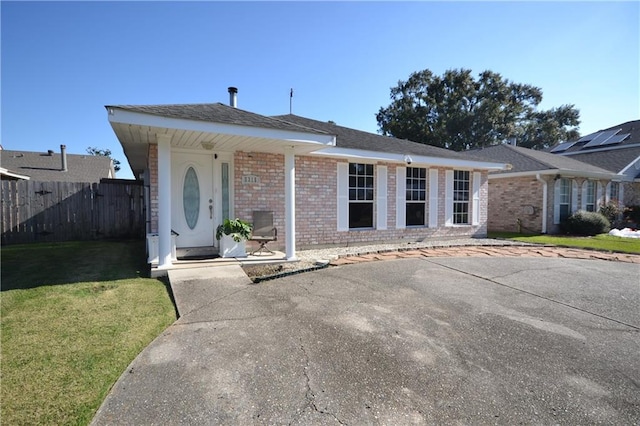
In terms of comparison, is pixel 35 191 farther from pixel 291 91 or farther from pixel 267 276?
pixel 291 91

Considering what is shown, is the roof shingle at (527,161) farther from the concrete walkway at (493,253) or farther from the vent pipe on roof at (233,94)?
the vent pipe on roof at (233,94)

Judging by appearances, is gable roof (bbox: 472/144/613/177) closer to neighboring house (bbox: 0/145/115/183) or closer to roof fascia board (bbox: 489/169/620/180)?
roof fascia board (bbox: 489/169/620/180)

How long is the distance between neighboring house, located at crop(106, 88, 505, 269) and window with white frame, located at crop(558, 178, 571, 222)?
5.31 meters

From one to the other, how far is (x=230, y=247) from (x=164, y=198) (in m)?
1.86

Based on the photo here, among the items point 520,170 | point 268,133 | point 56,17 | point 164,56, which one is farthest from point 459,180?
point 56,17

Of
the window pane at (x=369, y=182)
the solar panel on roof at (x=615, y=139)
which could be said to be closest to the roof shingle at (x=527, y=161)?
the solar panel on roof at (x=615, y=139)

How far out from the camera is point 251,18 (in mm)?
8609

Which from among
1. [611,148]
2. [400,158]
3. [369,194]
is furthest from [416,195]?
[611,148]

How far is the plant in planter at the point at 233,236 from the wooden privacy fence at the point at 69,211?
5918mm

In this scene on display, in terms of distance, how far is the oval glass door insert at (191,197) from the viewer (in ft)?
23.9

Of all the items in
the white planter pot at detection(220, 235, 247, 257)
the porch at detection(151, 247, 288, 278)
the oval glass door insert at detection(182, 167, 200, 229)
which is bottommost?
the porch at detection(151, 247, 288, 278)

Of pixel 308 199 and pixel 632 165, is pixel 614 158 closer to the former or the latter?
pixel 632 165

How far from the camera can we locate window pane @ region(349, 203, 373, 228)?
959 cm

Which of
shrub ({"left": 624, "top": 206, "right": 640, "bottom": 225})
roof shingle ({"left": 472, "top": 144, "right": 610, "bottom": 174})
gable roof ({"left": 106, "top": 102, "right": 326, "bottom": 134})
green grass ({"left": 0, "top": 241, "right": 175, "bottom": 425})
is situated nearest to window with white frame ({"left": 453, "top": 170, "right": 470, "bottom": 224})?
roof shingle ({"left": 472, "top": 144, "right": 610, "bottom": 174})
